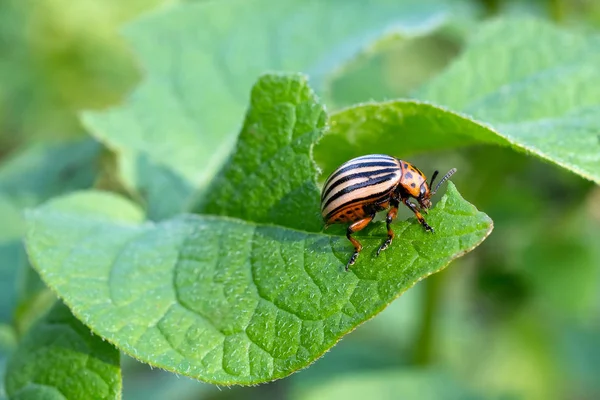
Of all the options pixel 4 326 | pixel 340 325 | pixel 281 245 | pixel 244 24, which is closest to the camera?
pixel 340 325

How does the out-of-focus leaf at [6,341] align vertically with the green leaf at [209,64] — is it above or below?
below

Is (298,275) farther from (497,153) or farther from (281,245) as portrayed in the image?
(497,153)

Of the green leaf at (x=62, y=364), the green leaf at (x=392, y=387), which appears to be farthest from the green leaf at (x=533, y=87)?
the green leaf at (x=392, y=387)

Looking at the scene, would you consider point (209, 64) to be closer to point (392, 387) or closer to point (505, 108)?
point (505, 108)

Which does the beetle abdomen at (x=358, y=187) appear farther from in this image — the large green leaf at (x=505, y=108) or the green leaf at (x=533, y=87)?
the green leaf at (x=533, y=87)

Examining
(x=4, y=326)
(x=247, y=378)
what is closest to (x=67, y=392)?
(x=247, y=378)

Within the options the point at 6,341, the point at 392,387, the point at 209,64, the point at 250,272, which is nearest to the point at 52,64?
the point at 209,64
